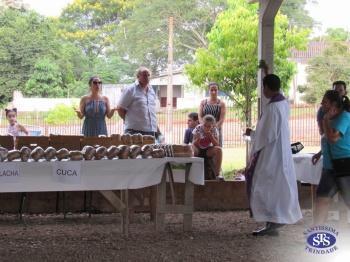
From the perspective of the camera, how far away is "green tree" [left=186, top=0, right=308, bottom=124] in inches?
498

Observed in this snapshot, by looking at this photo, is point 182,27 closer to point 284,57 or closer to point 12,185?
point 284,57

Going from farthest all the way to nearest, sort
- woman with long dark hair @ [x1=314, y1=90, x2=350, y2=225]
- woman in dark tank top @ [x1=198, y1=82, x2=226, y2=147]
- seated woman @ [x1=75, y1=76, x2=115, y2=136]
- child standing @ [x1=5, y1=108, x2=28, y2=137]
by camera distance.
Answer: woman in dark tank top @ [x1=198, y1=82, x2=226, y2=147] < child standing @ [x1=5, y1=108, x2=28, y2=137] < seated woman @ [x1=75, y1=76, x2=115, y2=136] < woman with long dark hair @ [x1=314, y1=90, x2=350, y2=225]

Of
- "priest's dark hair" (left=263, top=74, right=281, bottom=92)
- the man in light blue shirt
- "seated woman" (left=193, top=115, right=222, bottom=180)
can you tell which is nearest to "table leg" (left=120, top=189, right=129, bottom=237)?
"priest's dark hair" (left=263, top=74, right=281, bottom=92)

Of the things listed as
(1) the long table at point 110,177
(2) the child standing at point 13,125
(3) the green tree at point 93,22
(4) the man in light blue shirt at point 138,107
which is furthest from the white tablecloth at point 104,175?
(3) the green tree at point 93,22

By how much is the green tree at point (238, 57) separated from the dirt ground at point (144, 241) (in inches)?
222

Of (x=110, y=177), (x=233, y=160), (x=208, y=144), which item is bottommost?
(x=233, y=160)

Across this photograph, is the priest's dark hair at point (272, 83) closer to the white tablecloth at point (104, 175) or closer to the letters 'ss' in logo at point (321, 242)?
the white tablecloth at point (104, 175)

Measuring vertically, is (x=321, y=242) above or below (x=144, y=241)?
above

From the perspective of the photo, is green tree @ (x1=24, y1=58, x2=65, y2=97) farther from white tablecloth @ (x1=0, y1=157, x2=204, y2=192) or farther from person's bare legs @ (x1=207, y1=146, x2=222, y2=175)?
white tablecloth @ (x1=0, y1=157, x2=204, y2=192)

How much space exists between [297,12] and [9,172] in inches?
1081

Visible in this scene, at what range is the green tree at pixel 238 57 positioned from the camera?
498 inches

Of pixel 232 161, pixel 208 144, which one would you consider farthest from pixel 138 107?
pixel 232 161

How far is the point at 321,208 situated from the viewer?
19.0 feet

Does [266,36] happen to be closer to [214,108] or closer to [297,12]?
[214,108]
